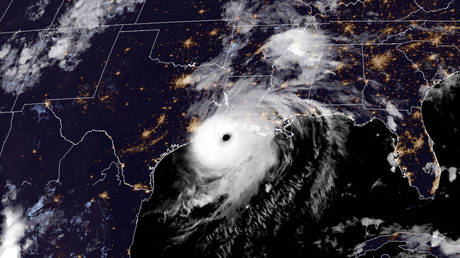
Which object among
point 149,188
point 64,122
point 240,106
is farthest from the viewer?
point 64,122

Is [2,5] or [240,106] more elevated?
[2,5]

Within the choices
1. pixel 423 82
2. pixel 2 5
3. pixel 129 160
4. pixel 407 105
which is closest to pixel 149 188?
pixel 129 160

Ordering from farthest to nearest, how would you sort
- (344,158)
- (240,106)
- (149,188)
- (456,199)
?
(240,106), (149,188), (344,158), (456,199)

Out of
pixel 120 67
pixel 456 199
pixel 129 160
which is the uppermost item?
pixel 120 67

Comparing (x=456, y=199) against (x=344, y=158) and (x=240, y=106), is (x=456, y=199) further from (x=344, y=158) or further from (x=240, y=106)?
(x=240, y=106)

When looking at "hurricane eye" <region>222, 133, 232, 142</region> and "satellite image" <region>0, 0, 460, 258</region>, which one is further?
"hurricane eye" <region>222, 133, 232, 142</region>

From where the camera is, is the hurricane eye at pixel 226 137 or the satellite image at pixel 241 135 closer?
the satellite image at pixel 241 135

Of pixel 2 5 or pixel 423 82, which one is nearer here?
pixel 423 82
